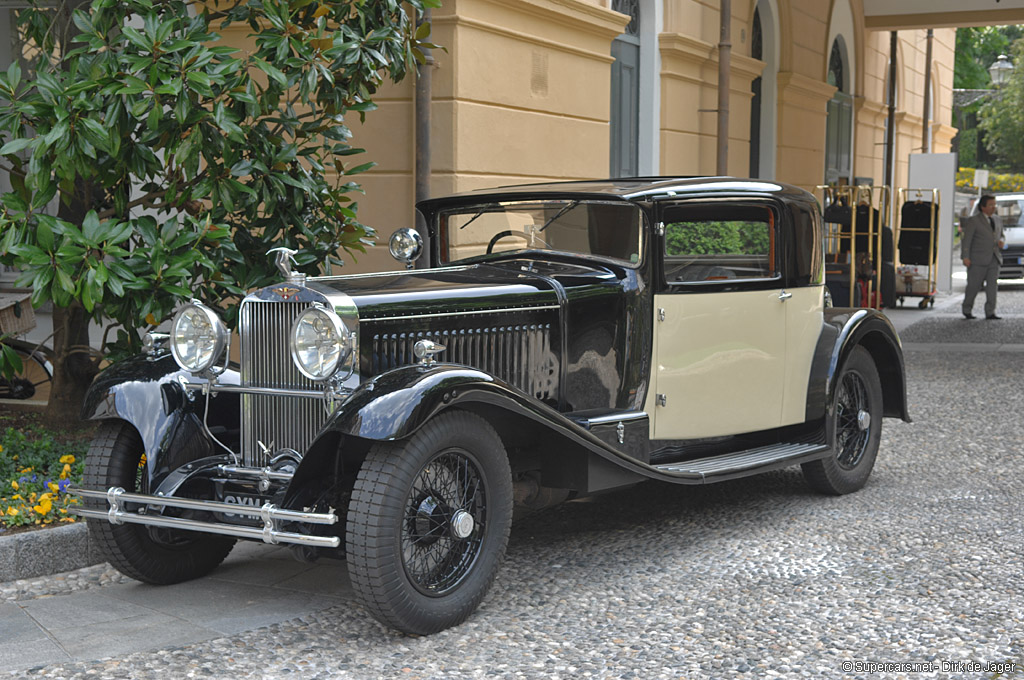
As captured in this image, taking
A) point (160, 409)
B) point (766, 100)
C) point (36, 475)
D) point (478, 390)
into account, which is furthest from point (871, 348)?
point (766, 100)

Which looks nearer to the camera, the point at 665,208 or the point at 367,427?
the point at 367,427

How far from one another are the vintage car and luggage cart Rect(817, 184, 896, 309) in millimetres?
8072

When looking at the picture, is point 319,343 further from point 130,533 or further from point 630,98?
point 630,98

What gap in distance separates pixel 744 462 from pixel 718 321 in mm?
656

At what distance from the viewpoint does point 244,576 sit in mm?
4707

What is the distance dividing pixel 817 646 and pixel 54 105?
387 centimetres

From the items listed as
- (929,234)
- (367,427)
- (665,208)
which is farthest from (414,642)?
(929,234)

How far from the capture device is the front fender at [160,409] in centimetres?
434

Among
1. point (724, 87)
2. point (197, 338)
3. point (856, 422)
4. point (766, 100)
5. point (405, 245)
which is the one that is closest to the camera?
point (197, 338)

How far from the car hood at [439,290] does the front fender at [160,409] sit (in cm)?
67

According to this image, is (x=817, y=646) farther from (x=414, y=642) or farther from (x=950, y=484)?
(x=950, y=484)

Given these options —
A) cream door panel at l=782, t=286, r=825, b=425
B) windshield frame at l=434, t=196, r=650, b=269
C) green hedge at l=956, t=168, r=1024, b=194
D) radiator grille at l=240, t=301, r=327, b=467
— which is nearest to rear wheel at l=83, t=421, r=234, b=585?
radiator grille at l=240, t=301, r=327, b=467

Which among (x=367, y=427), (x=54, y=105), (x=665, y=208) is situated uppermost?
(x=54, y=105)

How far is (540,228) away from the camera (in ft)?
17.5
